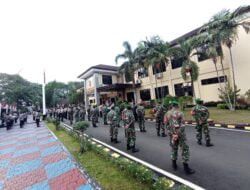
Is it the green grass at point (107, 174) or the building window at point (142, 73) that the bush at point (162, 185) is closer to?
the green grass at point (107, 174)

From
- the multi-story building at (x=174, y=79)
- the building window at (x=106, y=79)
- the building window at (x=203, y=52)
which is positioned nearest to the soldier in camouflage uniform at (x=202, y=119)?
the building window at (x=203, y=52)

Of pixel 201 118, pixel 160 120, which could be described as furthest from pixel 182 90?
pixel 201 118

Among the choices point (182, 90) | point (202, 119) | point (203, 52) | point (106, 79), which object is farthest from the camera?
Answer: point (106, 79)

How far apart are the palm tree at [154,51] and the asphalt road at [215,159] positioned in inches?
492

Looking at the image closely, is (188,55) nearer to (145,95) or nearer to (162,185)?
(145,95)

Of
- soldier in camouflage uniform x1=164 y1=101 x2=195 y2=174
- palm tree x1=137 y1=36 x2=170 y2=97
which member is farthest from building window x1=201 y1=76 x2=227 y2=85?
soldier in camouflage uniform x1=164 y1=101 x2=195 y2=174

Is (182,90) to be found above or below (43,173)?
above

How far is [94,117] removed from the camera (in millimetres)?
14031

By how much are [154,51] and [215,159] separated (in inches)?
610

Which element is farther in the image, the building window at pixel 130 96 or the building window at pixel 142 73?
the building window at pixel 130 96

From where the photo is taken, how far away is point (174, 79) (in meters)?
21.6

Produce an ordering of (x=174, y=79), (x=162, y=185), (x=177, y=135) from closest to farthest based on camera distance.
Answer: (x=162, y=185) → (x=177, y=135) → (x=174, y=79)

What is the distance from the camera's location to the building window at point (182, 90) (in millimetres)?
19906

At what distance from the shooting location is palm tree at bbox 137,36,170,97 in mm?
18844
